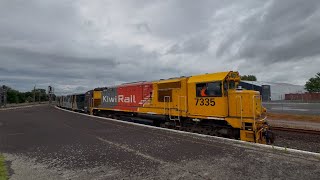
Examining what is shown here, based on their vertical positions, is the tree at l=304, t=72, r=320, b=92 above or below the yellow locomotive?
above

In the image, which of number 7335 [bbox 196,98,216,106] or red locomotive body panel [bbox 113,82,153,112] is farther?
red locomotive body panel [bbox 113,82,153,112]

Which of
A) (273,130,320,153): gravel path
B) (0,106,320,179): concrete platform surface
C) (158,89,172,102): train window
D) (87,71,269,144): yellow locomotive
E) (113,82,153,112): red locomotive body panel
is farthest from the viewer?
(113,82,153,112): red locomotive body panel

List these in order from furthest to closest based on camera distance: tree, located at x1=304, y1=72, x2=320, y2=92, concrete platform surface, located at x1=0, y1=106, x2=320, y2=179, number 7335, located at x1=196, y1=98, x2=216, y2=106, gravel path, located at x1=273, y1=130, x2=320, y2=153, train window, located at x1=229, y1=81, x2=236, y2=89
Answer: tree, located at x1=304, y1=72, x2=320, y2=92 < number 7335, located at x1=196, y1=98, x2=216, y2=106 < gravel path, located at x1=273, y1=130, x2=320, y2=153 < train window, located at x1=229, y1=81, x2=236, y2=89 < concrete platform surface, located at x1=0, y1=106, x2=320, y2=179

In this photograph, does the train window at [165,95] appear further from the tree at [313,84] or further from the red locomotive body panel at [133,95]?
the tree at [313,84]

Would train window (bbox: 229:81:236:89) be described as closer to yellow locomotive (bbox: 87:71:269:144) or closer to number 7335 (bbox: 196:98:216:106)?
yellow locomotive (bbox: 87:71:269:144)

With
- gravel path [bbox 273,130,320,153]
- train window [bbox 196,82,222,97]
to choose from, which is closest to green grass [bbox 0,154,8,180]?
train window [bbox 196,82,222,97]

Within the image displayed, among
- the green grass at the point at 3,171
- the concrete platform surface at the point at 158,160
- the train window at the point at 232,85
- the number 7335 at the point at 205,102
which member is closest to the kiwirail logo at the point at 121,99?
the number 7335 at the point at 205,102

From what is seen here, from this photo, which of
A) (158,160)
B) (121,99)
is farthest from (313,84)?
(158,160)

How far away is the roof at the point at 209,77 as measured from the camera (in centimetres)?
1373

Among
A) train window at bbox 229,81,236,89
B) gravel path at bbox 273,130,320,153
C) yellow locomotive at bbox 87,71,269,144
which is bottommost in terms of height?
gravel path at bbox 273,130,320,153

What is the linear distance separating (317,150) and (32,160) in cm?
1199

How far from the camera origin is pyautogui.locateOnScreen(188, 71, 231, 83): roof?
541 inches

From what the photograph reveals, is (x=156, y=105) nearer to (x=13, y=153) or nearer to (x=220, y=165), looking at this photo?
(x=13, y=153)

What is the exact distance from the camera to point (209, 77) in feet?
47.6
